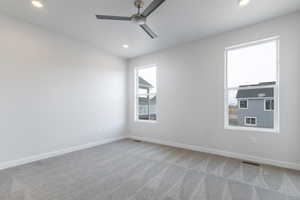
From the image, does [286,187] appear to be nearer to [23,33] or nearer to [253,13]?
[253,13]

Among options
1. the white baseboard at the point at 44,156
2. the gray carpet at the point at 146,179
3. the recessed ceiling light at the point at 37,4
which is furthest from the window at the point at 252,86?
the recessed ceiling light at the point at 37,4

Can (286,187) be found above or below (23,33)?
below

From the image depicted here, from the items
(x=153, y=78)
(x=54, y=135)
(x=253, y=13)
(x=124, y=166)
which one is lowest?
(x=124, y=166)

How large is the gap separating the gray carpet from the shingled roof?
58.5 inches

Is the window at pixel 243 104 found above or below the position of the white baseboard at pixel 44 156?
above

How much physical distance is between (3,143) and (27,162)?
→ 60cm

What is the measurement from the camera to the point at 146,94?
516 centimetres

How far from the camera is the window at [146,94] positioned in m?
4.94

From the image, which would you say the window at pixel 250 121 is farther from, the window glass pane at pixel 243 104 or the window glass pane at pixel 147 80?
the window glass pane at pixel 147 80

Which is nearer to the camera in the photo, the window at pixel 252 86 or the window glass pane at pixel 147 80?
the window at pixel 252 86

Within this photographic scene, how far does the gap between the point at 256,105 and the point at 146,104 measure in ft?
10.6

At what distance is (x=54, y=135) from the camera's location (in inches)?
135

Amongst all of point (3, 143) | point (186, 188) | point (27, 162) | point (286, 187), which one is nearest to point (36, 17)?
point (3, 143)

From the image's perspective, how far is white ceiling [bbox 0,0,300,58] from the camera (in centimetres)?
248
